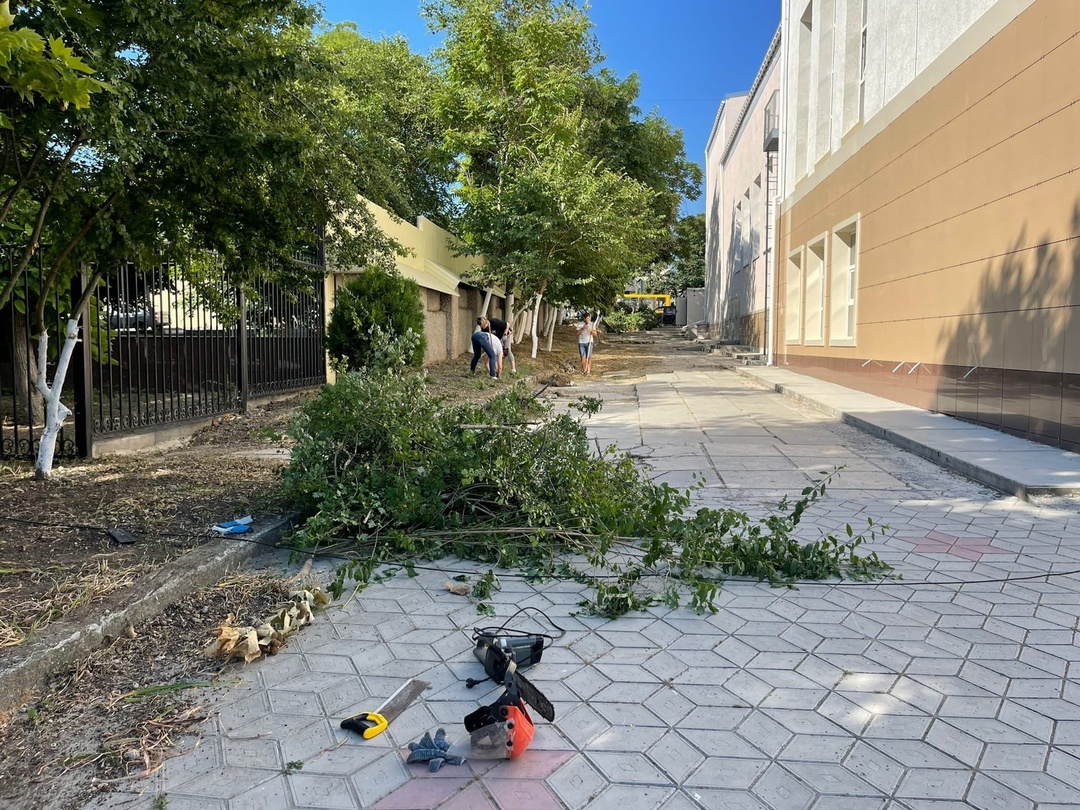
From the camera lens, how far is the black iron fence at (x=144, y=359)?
6.89 m

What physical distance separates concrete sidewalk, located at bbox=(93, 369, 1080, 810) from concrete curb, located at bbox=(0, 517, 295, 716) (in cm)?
36

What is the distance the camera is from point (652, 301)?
218ft

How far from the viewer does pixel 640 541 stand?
4832 millimetres

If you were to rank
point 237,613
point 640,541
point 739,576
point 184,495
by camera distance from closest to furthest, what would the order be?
point 237,613
point 739,576
point 640,541
point 184,495

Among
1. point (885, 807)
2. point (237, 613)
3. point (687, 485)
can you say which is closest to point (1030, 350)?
point (687, 485)

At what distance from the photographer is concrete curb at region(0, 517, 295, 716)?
286 centimetres

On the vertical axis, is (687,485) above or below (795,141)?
below

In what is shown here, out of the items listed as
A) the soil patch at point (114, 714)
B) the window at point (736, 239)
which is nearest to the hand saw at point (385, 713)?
the soil patch at point (114, 714)

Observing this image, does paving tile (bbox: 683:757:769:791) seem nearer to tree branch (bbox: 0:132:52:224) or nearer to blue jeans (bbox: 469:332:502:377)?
tree branch (bbox: 0:132:52:224)

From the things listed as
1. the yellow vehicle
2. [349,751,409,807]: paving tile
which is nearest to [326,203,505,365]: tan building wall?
[349,751,409,807]: paving tile

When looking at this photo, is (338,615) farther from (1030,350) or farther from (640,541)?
(1030,350)

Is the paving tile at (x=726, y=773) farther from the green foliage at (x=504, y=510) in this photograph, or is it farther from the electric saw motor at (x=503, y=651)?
the green foliage at (x=504, y=510)

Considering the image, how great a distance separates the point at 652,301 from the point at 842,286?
49.8m

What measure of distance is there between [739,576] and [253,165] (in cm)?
408
